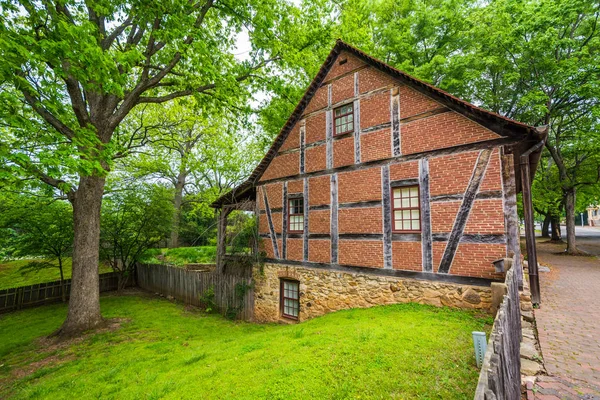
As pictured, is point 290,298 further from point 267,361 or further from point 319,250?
point 267,361

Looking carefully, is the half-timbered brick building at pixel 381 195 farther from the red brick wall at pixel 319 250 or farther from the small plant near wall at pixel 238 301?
the small plant near wall at pixel 238 301

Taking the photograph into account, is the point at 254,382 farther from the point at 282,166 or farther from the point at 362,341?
A: the point at 282,166

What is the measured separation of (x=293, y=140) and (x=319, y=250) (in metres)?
4.65

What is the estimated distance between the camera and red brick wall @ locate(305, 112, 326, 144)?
1002 centimetres

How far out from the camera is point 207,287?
1167 centimetres

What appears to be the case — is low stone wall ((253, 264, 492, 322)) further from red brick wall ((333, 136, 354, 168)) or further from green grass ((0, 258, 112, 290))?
green grass ((0, 258, 112, 290))

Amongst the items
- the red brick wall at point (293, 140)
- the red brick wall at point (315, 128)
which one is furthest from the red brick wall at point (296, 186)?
the red brick wall at point (315, 128)

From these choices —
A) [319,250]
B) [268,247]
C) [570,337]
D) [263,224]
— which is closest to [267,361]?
[319,250]

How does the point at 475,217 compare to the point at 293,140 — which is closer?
the point at 475,217

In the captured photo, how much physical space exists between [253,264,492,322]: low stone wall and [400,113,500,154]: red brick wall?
3.82 metres

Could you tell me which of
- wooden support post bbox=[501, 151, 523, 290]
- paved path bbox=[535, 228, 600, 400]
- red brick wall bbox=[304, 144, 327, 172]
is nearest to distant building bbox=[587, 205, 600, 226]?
paved path bbox=[535, 228, 600, 400]

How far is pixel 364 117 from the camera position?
885cm

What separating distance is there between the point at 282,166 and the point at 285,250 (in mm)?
3543

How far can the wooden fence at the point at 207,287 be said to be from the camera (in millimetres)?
10812
